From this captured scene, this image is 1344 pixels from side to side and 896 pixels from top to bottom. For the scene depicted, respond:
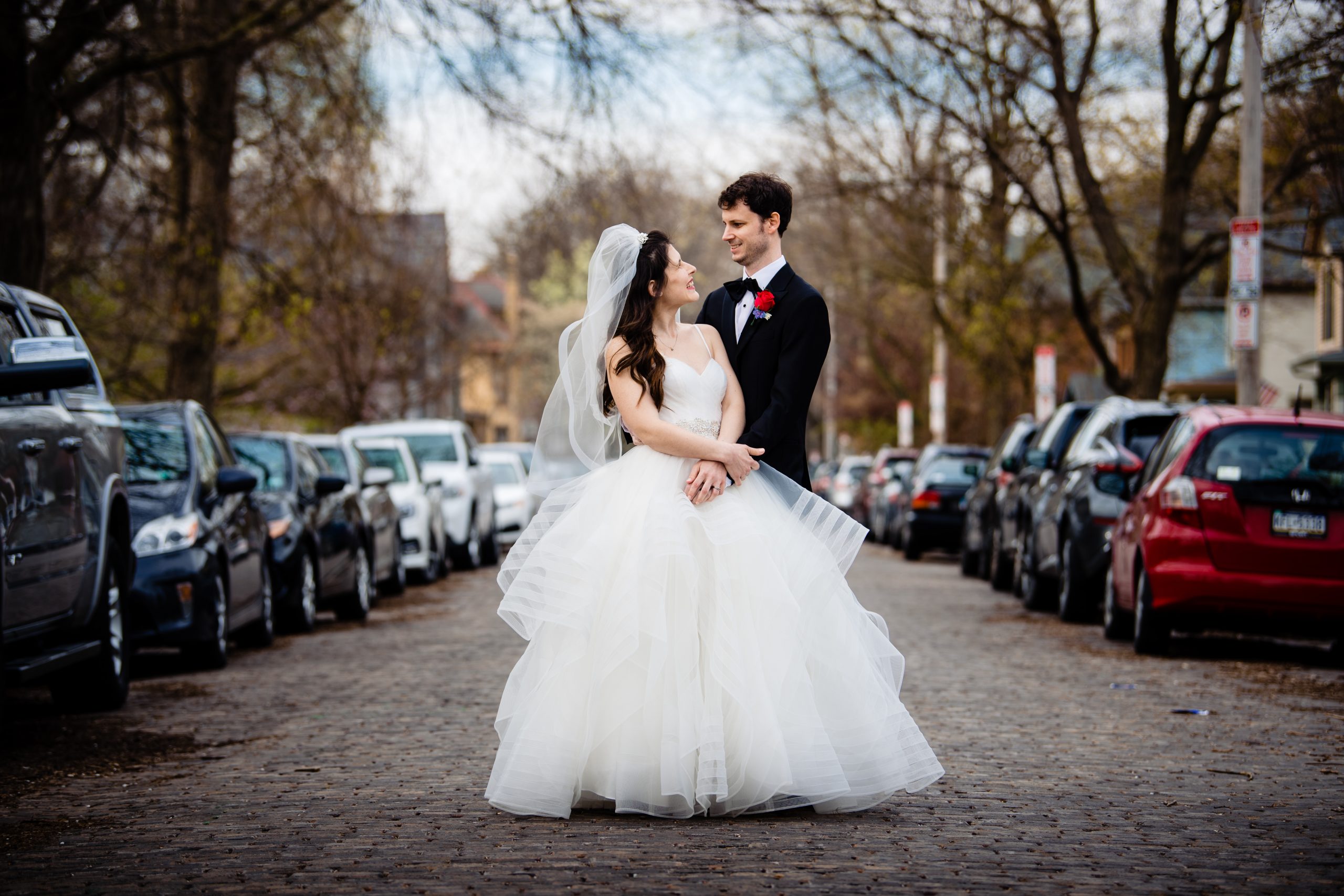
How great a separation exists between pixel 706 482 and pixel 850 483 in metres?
33.0

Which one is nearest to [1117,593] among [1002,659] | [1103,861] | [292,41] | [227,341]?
[1002,659]

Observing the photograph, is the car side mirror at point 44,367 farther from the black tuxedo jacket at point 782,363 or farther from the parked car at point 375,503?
the parked car at point 375,503

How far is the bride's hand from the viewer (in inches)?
250

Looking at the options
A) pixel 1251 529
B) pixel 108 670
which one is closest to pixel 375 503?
pixel 108 670

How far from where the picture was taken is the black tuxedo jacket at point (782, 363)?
645 centimetres

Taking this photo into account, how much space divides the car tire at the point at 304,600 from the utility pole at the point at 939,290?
24442mm

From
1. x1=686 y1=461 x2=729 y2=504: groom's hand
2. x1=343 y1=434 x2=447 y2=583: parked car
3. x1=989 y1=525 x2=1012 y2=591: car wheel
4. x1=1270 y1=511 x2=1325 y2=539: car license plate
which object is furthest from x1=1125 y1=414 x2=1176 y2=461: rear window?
x1=686 y1=461 x2=729 y2=504: groom's hand

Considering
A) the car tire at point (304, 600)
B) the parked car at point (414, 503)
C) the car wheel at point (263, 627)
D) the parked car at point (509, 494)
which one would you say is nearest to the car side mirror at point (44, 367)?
the car wheel at point (263, 627)

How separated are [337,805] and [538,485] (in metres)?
1.46

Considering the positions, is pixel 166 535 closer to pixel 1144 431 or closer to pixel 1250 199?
pixel 1144 431

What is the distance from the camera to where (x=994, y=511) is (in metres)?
20.7

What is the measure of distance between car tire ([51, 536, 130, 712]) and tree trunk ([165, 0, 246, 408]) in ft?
30.3

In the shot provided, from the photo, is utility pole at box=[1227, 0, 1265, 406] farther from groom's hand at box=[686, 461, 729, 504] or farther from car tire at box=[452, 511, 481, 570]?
groom's hand at box=[686, 461, 729, 504]

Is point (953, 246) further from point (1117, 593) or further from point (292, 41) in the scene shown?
point (1117, 593)
